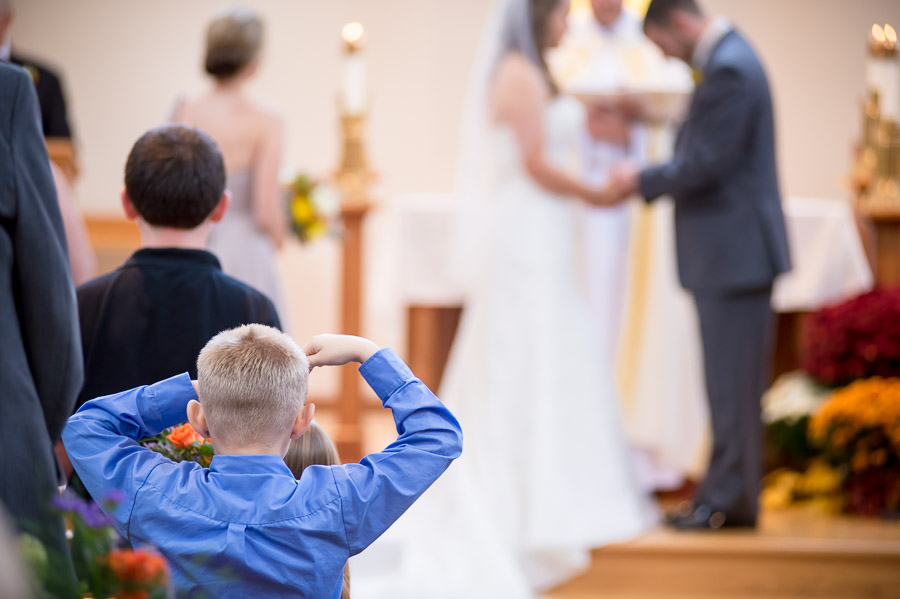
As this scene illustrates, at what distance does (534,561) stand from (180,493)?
2571 millimetres

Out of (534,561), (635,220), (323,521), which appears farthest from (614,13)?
(323,521)

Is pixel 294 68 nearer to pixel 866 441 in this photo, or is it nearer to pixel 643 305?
pixel 643 305

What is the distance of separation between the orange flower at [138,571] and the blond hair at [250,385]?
432 mm

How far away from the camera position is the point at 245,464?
1.42m

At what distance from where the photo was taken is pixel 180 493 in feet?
4.61

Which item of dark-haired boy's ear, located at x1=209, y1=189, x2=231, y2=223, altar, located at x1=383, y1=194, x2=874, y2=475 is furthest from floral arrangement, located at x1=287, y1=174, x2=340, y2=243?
dark-haired boy's ear, located at x1=209, y1=189, x2=231, y2=223

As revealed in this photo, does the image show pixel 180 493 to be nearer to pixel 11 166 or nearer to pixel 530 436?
pixel 11 166

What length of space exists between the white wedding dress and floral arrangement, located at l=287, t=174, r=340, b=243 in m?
0.90

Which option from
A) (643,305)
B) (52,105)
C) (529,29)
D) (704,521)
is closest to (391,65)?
(52,105)

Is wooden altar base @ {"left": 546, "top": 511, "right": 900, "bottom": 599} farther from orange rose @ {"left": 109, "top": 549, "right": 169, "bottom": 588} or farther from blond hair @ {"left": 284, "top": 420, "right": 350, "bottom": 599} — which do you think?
orange rose @ {"left": 109, "top": 549, "right": 169, "bottom": 588}

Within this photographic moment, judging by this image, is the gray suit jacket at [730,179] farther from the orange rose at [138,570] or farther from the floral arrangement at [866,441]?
the orange rose at [138,570]

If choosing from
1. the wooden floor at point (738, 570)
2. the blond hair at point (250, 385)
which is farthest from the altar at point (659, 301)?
the blond hair at point (250, 385)

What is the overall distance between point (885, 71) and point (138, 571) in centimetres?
459

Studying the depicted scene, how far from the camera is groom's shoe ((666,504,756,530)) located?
3.96 meters
